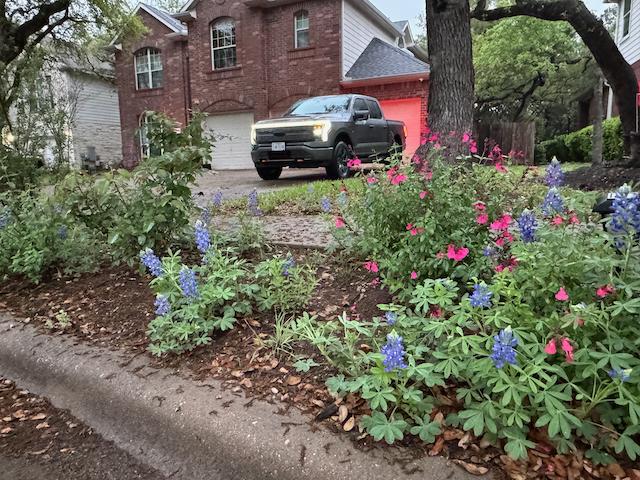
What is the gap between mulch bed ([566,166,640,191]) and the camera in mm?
7434

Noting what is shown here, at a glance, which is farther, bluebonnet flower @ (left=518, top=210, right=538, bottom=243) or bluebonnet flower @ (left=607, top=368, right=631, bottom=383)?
bluebonnet flower @ (left=518, top=210, right=538, bottom=243)

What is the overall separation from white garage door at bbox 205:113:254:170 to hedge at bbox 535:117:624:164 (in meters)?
11.0

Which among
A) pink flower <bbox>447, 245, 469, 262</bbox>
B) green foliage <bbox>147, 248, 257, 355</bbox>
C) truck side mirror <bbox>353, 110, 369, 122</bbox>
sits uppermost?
truck side mirror <bbox>353, 110, 369, 122</bbox>

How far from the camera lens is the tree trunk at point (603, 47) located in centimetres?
905

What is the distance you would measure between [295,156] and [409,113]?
800 cm

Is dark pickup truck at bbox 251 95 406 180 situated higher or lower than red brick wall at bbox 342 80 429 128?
lower

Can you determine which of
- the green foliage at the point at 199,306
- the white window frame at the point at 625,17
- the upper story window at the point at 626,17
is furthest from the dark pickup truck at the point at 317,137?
the upper story window at the point at 626,17

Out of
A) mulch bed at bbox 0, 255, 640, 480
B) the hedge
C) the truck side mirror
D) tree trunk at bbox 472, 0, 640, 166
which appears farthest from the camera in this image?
the hedge

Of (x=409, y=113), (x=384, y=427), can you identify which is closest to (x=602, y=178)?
(x=384, y=427)

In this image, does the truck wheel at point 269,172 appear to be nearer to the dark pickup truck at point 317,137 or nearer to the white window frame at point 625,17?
the dark pickup truck at point 317,137

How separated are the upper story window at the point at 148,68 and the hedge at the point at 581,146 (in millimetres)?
15315

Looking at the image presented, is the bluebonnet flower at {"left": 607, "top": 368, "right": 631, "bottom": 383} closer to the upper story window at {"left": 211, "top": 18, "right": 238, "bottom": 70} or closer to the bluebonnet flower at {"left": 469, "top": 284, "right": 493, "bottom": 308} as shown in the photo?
the bluebonnet flower at {"left": 469, "top": 284, "right": 493, "bottom": 308}

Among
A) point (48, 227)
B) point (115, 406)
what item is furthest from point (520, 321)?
point (48, 227)

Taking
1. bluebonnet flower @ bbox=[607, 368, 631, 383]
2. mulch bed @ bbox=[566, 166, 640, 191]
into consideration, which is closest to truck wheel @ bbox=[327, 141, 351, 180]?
mulch bed @ bbox=[566, 166, 640, 191]
